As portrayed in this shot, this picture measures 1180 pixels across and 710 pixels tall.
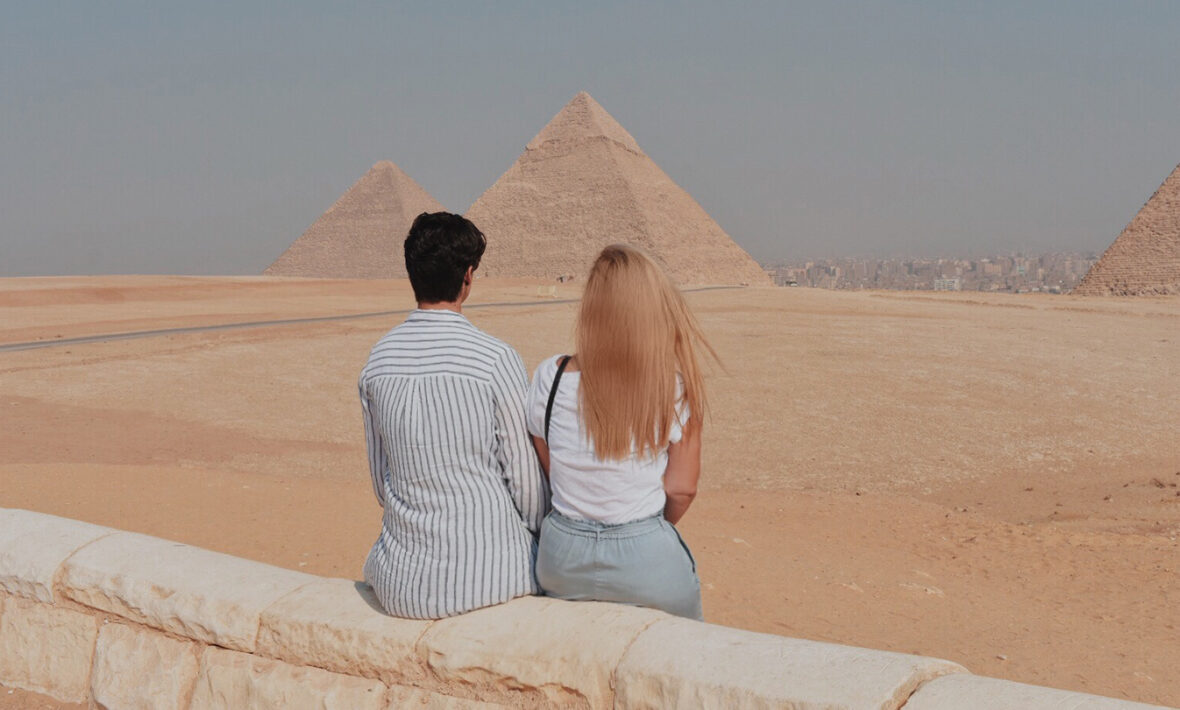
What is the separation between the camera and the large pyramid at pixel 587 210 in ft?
280

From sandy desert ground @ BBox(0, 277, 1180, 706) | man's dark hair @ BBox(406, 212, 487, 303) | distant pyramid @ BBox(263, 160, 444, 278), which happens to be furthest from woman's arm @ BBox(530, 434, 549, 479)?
distant pyramid @ BBox(263, 160, 444, 278)

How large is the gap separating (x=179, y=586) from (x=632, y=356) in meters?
1.33

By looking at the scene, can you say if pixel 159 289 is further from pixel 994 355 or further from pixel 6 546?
pixel 6 546

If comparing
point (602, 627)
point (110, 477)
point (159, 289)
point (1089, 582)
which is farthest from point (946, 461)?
point (159, 289)

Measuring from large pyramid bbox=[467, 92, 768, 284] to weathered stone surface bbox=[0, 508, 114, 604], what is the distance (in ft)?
255

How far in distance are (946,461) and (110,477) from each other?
628cm

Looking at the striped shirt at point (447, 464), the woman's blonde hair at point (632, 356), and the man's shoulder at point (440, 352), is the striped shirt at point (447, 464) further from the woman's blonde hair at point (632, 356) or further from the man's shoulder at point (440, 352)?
the woman's blonde hair at point (632, 356)

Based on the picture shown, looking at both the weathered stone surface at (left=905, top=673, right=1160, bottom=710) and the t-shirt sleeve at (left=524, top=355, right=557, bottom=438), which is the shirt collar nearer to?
the t-shirt sleeve at (left=524, top=355, right=557, bottom=438)

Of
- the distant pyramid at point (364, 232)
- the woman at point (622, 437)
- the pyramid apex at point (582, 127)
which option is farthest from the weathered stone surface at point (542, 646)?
the distant pyramid at point (364, 232)

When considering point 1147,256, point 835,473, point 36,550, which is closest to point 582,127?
point 1147,256

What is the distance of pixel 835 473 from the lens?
26.5 feet

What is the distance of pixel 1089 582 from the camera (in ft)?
16.4

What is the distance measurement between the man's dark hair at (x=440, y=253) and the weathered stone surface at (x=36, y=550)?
1.29 m

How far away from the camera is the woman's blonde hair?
235 centimetres
